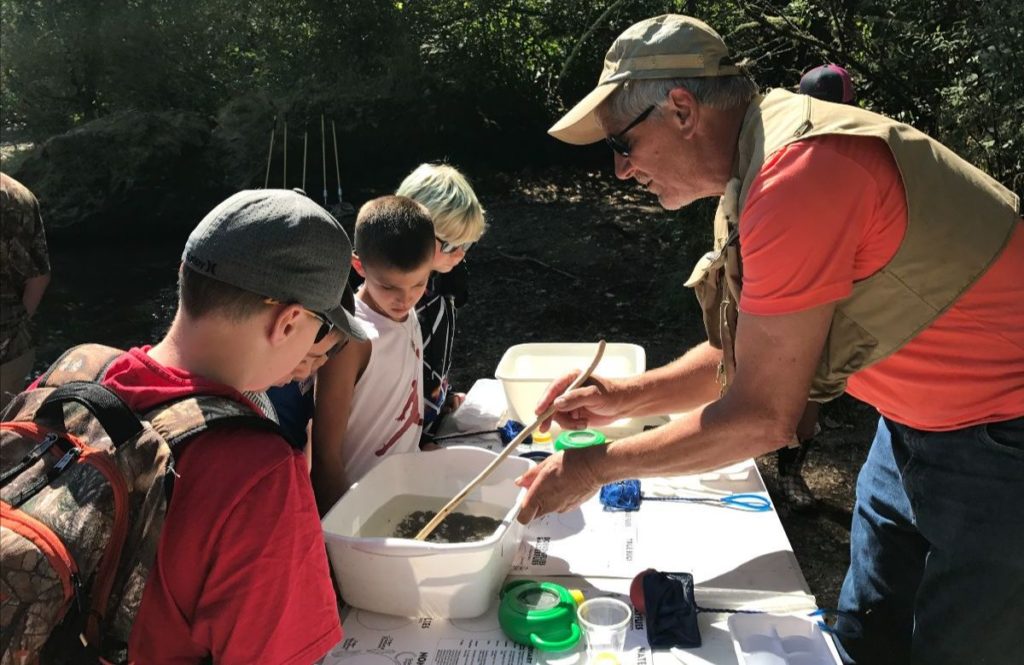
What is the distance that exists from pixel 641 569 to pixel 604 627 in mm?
256

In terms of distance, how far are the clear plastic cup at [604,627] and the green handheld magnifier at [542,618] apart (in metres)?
0.02

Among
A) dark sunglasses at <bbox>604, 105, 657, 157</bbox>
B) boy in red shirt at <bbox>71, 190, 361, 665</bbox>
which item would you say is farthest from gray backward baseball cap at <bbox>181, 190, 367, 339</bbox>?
dark sunglasses at <bbox>604, 105, 657, 157</bbox>

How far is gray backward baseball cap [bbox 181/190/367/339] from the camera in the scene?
1151 millimetres

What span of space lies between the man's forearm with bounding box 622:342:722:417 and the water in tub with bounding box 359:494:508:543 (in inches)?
16.5

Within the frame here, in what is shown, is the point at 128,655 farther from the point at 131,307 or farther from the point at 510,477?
the point at 131,307

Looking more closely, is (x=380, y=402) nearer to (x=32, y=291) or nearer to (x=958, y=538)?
(x=958, y=538)

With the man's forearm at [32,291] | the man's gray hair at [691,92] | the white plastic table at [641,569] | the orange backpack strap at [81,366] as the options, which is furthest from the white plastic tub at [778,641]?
the man's forearm at [32,291]

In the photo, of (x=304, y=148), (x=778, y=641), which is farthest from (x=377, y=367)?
(x=304, y=148)

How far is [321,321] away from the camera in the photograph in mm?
1255

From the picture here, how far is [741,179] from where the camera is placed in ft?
5.10

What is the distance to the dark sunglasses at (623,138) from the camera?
65.2 inches

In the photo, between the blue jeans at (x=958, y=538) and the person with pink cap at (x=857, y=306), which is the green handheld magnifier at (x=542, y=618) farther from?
the blue jeans at (x=958, y=538)

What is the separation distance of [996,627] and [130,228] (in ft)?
26.5

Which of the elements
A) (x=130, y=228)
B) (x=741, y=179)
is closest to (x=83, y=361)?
(x=741, y=179)
